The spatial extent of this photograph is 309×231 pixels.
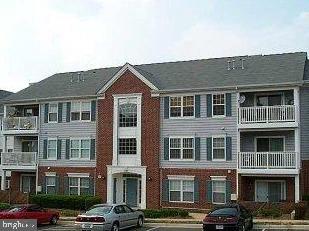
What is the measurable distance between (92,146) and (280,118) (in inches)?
579

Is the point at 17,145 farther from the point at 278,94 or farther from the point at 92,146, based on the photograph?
the point at 278,94

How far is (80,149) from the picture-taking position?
39406 millimetres

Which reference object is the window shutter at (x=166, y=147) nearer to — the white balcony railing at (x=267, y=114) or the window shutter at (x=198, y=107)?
the window shutter at (x=198, y=107)

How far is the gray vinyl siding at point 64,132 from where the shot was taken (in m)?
39.1

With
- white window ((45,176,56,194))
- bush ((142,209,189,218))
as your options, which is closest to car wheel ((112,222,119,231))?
bush ((142,209,189,218))

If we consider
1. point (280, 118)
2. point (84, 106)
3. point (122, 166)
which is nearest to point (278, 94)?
point (280, 118)

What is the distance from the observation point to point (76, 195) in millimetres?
37969

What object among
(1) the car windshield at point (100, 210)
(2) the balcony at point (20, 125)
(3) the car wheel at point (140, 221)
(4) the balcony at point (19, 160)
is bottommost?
(3) the car wheel at point (140, 221)

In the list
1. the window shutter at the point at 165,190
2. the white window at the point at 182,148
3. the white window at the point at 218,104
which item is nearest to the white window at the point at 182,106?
the white window at the point at 218,104

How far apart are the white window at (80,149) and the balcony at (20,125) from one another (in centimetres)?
388

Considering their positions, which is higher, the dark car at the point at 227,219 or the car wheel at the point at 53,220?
the dark car at the point at 227,219

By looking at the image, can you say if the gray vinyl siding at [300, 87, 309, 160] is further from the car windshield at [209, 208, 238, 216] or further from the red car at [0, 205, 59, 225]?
the red car at [0, 205, 59, 225]

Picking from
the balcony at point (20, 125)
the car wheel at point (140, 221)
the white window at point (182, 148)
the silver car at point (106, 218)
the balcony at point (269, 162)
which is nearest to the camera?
the silver car at point (106, 218)

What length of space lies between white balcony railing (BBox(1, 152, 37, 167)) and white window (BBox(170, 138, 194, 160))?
12365 mm
